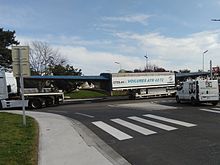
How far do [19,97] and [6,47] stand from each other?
31.2 meters

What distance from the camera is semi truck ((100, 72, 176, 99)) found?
146 ft

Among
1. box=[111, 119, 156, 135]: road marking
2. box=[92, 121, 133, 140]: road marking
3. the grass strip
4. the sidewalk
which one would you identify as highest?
the grass strip

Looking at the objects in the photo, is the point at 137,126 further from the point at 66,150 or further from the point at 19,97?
the point at 19,97

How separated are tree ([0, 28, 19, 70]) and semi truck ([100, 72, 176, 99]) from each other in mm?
20476

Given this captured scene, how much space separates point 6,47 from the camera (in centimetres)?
6181

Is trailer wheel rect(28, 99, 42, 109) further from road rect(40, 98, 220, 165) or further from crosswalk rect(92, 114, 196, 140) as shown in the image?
road rect(40, 98, 220, 165)

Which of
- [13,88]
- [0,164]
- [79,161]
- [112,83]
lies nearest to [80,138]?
[79,161]

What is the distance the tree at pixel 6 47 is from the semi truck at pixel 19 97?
2676cm

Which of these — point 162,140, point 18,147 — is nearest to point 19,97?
point 162,140

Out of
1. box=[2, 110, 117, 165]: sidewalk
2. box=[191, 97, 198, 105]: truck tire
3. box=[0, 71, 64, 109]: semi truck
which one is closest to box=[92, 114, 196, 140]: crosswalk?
box=[2, 110, 117, 165]: sidewalk

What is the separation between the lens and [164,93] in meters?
48.2

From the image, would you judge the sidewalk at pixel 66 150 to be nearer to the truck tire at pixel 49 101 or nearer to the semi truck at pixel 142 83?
the truck tire at pixel 49 101

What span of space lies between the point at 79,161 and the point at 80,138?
394 cm

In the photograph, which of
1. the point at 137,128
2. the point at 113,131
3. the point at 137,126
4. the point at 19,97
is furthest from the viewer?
the point at 19,97
